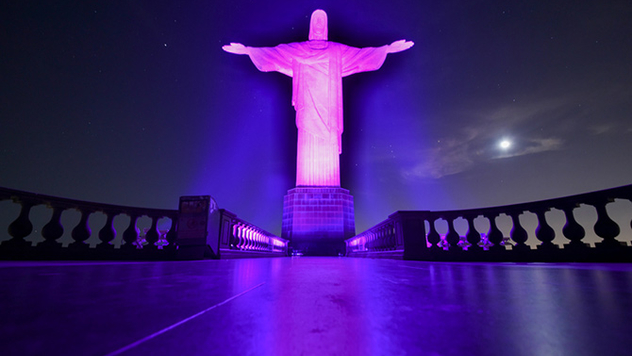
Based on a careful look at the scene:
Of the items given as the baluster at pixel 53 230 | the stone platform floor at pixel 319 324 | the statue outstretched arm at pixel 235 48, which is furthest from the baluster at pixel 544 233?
the statue outstretched arm at pixel 235 48

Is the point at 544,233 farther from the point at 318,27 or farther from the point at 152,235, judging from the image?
the point at 318,27

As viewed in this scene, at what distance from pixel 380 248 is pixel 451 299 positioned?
6.01 m

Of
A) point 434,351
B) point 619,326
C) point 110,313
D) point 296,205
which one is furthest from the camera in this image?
point 296,205

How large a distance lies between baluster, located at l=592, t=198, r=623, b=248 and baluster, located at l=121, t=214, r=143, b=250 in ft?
22.0

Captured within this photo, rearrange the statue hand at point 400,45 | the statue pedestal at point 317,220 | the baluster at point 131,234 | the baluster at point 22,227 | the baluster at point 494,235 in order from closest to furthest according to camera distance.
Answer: the baluster at point 22,227 < the baluster at point 494,235 < the baluster at point 131,234 < the statue pedestal at point 317,220 < the statue hand at point 400,45

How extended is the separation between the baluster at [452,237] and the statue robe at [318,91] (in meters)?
9.73

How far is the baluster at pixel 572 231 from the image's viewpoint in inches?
127

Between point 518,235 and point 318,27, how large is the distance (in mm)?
16152

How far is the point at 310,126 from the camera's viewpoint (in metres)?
14.4

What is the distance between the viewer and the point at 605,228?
299 centimetres

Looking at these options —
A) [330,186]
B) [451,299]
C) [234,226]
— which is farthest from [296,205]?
[451,299]

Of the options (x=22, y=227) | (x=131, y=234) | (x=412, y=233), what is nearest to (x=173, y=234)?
(x=131, y=234)

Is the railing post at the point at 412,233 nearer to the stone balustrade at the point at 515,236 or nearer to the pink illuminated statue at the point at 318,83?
the stone balustrade at the point at 515,236

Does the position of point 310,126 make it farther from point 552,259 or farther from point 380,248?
point 552,259
